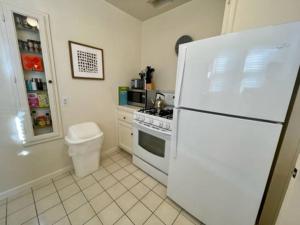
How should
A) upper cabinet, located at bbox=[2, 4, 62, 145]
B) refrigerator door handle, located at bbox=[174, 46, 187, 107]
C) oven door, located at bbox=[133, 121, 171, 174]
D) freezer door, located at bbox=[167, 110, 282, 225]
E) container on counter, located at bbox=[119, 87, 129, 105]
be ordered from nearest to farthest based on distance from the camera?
freezer door, located at bbox=[167, 110, 282, 225] → refrigerator door handle, located at bbox=[174, 46, 187, 107] → upper cabinet, located at bbox=[2, 4, 62, 145] → oven door, located at bbox=[133, 121, 171, 174] → container on counter, located at bbox=[119, 87, 129, 105]

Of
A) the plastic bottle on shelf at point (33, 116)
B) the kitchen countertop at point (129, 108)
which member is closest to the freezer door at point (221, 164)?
the kitchen countertop at point (129, 108)

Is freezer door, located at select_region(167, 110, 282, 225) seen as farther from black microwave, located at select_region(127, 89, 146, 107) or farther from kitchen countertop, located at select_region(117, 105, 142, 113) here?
black microwave, located at select_region(127, 89, 146, 107)

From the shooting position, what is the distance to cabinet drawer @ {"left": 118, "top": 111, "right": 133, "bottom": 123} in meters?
2.14

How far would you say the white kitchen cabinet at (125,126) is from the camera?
217cm

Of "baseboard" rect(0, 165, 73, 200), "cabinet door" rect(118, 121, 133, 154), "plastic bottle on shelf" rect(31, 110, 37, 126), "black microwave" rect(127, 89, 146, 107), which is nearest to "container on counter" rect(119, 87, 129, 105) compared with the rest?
"black microwave" rect(127, 89, 146, 107)

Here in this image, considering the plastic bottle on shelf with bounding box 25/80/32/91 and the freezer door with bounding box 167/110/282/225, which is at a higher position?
the plastic bottle on shelf with bounding box 25/80/32/91

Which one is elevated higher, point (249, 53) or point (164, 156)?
point (249, 53)

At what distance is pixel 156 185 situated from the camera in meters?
1.77

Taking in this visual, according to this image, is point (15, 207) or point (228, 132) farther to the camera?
point (15, 207)

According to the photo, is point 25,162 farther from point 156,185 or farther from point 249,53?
point 249,53

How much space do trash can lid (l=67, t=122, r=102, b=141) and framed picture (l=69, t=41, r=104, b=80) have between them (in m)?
0.72

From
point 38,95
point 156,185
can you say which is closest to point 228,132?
point 156,185

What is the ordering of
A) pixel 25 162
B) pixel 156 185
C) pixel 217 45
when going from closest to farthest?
pixel 217 45
pixel 25 162
pixel 156 185

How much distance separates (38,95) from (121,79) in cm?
127
